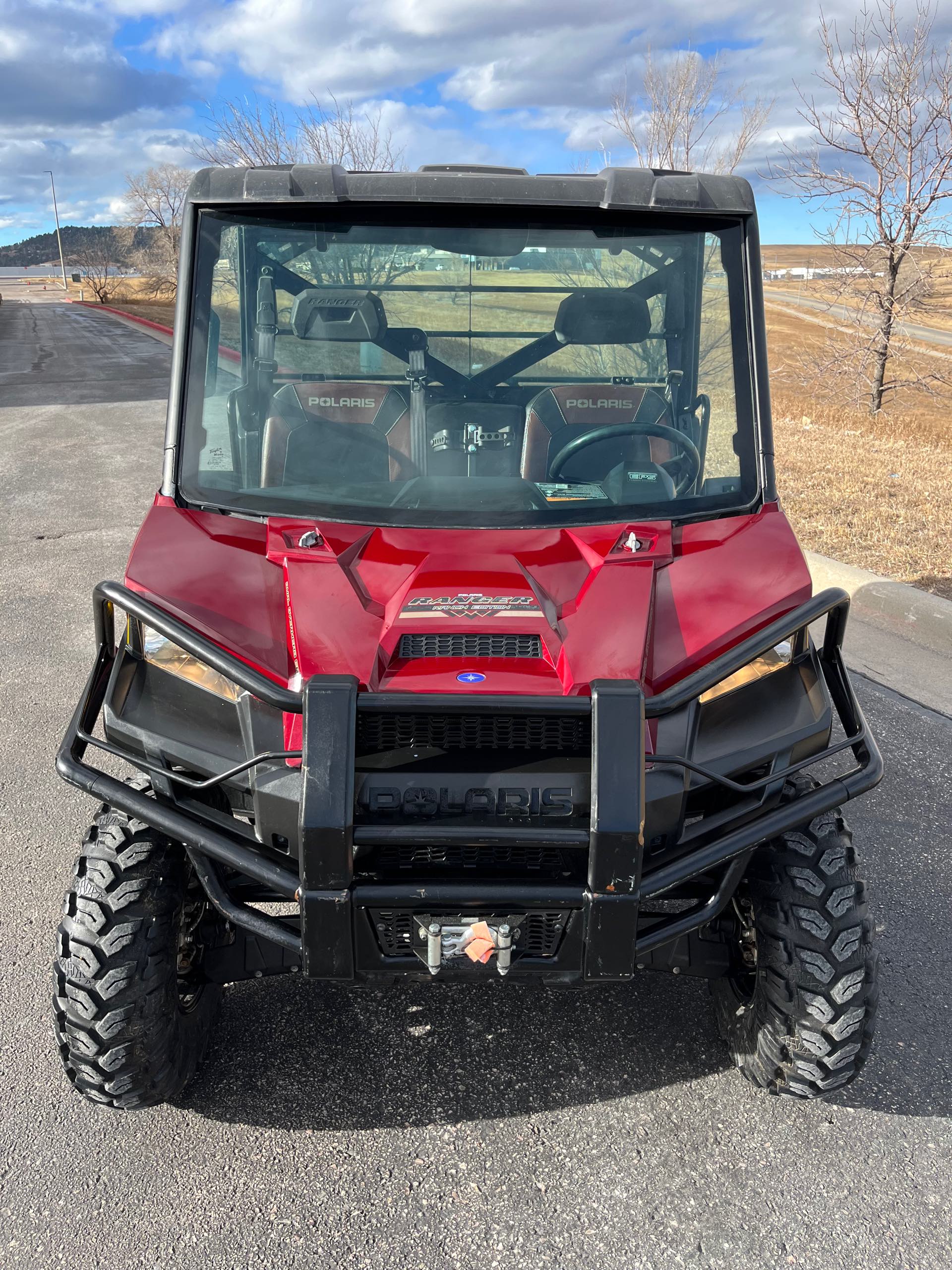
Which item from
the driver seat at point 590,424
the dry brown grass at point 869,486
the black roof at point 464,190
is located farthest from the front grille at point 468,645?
the dry brown grass at point 869,486

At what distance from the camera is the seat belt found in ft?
9.20

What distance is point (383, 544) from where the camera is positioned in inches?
98.3

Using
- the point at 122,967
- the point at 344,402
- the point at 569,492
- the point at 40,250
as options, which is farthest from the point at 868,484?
the point at 40,250

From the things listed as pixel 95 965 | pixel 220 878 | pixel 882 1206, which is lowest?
pixel 882 1206

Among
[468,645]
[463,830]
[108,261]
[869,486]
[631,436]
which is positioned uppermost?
[108,261]

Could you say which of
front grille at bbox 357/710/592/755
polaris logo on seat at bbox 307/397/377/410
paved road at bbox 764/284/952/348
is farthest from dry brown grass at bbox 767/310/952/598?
front grille at bbox 357/710/592/755

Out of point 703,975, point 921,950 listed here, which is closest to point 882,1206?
point 703,975

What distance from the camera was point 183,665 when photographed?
225 cm

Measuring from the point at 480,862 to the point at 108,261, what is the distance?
75.8m

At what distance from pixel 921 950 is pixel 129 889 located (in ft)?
7.46

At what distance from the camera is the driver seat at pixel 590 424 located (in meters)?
2.81

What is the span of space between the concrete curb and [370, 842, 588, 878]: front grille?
13.2 ft

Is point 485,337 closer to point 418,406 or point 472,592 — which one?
point 418,406

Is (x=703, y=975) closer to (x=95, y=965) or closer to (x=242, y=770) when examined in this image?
(x=242, y=770)
